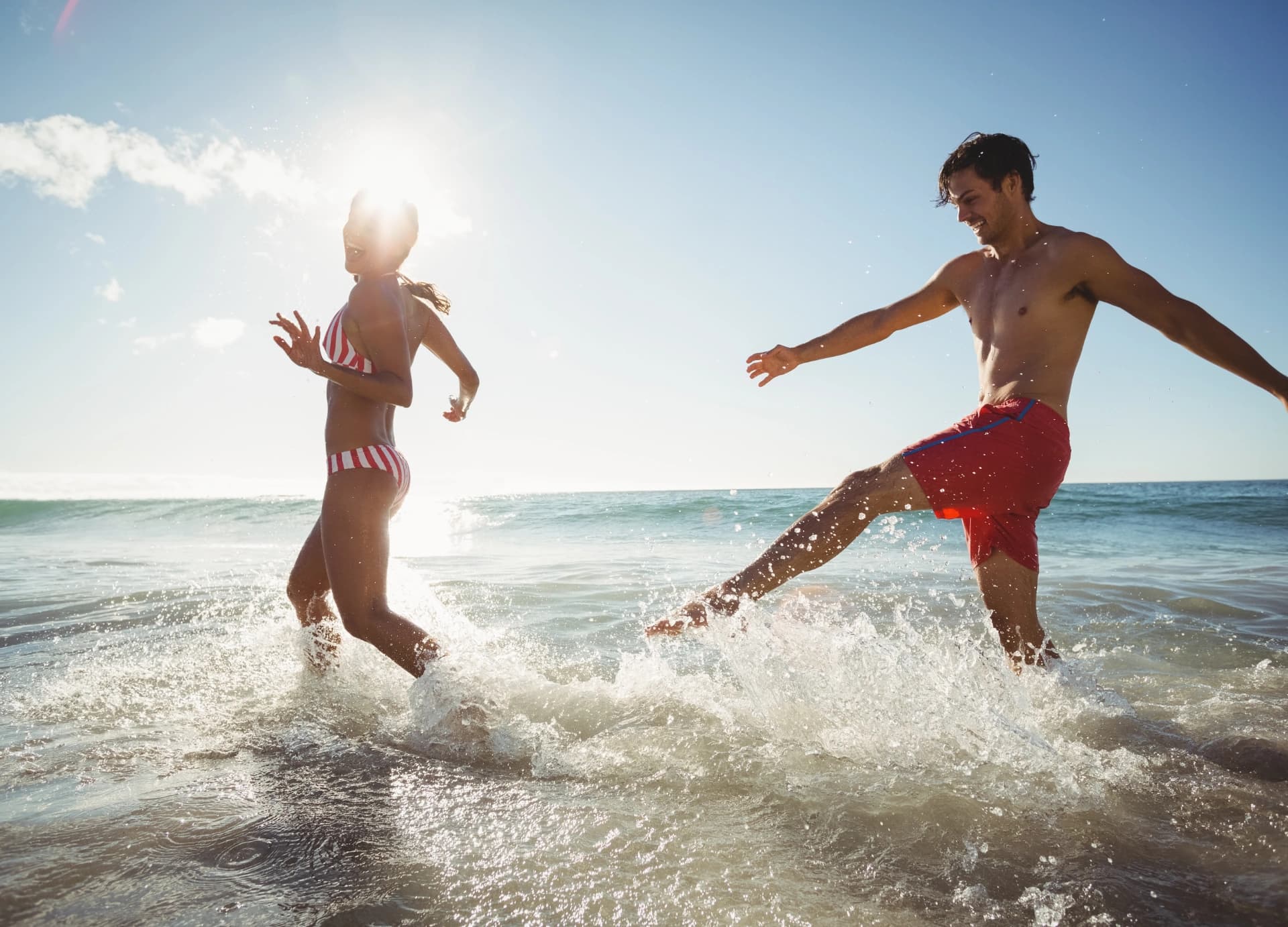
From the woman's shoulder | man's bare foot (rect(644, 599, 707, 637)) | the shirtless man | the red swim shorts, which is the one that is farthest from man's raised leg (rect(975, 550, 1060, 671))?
the woman's shoulder

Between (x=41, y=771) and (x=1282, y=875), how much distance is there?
3.34 m

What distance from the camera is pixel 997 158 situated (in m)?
3.01

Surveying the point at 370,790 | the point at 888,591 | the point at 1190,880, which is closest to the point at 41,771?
the point at 370,790

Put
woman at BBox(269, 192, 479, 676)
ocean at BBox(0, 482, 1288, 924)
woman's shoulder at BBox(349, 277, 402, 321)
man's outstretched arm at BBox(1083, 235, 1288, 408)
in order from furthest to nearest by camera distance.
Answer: woman's shoulder at BBox(349, 277, 402, 321) < woman at BBox(269, 192, 479, 676) < man's outstretched arm at BBox(1083, 235, 1288, 408) < ocean at BBox(0, 482, 1288, 924)

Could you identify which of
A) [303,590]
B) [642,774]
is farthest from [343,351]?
[642,774]

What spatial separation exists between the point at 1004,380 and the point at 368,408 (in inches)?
99.5

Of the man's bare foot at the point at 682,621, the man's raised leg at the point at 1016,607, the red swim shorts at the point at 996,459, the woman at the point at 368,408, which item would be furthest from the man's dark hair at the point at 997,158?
the woman at the point at 368,408

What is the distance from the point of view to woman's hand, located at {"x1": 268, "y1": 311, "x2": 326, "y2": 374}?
252cm

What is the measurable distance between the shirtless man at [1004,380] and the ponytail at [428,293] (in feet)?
4.79

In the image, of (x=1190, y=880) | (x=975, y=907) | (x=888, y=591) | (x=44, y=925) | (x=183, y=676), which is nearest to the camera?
(x=44, y=925)

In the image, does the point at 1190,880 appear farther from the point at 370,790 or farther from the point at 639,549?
the point at 639,549

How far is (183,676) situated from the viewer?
342 cm

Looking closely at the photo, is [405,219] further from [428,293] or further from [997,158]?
[997,158]

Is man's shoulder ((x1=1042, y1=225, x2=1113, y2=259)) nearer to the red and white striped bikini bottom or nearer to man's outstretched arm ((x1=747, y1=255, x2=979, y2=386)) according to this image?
man's outstretched arm ((x1=747, y1=255, x2=979, y2=386))
